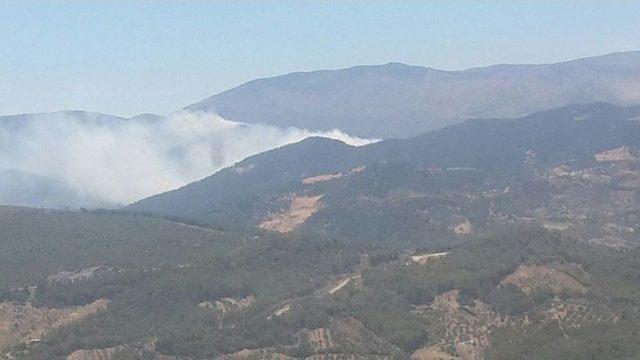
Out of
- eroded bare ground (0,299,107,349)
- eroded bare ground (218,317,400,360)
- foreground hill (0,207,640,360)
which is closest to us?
eroded bare ground (218,317,400,360)

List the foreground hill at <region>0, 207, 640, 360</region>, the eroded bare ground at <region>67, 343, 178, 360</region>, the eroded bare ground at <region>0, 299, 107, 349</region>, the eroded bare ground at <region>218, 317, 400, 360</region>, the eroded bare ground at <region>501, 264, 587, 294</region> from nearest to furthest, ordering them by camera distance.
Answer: the eroded bare ground at <region>218, 317, 400, 360</region>, the foreground hill at <region>0, 207, 640, 360</region>, the eroded bare ground at <region>67, 343, 178, 360</region>, the eroded bare ground at <region>501, 264, 587, 294</region>, the eroded bare ground at <region>0, 299, 107, 349</region>

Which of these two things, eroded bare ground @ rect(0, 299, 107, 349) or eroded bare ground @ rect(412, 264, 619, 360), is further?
eroded bare ground @ rect(0, 299, 107, 349)

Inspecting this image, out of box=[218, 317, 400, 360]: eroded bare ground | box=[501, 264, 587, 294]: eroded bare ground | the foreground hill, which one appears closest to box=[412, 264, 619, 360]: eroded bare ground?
box=[501, 264, 587, 294]: eroded bare ground

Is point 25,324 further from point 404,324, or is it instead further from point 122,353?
point 404,324

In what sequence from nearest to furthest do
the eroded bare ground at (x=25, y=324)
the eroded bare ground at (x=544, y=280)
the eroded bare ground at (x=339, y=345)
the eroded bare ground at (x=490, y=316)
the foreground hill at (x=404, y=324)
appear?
the eroded bare ground at (x=339, y=345), the foreground hill at (x=404, y=324), the eroded bare ground at (x=490, y=316), the eroded bare ground at (x=544, y=280), the eroded bare ground at (x=25, y=324)

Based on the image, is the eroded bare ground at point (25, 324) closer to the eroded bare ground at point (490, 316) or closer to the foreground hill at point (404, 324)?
the foreground hill at point (404, 324)

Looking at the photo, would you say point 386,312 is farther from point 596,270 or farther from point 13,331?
point 13,331

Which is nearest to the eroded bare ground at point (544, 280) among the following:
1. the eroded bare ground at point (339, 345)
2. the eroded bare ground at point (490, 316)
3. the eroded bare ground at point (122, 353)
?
the eroded bare ground at point (490, 316)

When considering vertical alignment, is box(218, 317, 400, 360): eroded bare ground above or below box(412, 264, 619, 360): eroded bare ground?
above

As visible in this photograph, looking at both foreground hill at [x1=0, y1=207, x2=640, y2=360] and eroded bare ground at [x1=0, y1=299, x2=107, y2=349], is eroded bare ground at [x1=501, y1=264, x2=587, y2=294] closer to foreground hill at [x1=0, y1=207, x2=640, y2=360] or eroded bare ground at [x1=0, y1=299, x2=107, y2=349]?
foreground hill at [x1=0, y1=207, x2=640, y2=360]

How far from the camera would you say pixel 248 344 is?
6521 inches

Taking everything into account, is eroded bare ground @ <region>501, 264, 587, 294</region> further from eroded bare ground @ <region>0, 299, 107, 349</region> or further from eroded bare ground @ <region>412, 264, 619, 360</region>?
eroded bare ground @ <region>0, 299, 107, 349</region>

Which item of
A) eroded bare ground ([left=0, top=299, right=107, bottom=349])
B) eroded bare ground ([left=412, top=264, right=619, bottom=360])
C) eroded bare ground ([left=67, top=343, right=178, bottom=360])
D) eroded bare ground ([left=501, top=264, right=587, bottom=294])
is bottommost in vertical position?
eroded bare ground ([left=412, top=264, right=619, bottom=360])

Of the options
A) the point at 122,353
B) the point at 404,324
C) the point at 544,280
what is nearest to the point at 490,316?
the point at 404,324
